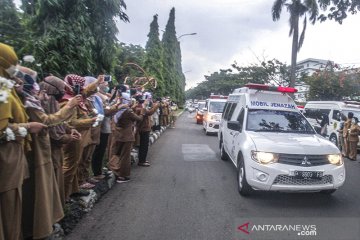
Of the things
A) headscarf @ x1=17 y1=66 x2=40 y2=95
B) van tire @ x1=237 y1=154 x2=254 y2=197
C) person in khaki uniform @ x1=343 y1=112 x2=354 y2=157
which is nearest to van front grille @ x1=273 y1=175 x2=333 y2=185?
van tire @ x1=237 y1=154 x2=254 y2=197

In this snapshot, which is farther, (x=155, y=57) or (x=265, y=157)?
(x=155, y=57)

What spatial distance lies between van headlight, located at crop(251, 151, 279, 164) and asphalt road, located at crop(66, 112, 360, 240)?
740 millimetres

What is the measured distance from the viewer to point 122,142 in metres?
7.32

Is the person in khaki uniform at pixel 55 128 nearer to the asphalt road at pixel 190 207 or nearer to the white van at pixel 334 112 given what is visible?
the asphalt road at pixel 190 207

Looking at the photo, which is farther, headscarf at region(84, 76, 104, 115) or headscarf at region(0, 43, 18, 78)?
headscarf at region(84, 76, 104, 115)

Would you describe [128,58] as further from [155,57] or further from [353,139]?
[155,57]

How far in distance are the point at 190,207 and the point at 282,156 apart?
1758 millimetres

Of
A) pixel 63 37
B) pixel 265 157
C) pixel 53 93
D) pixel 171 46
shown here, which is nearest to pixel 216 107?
pixel 265 157

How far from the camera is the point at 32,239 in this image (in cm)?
387

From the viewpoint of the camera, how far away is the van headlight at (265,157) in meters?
5.89

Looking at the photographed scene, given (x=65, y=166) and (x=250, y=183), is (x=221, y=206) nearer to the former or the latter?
(x=250, y=183)

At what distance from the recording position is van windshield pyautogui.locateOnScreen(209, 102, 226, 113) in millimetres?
18234

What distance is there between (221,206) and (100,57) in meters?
4.18

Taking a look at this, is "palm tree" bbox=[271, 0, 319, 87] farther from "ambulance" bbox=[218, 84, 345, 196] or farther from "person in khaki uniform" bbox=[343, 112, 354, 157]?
"ambulance" bbox=[218, 84, 345, 196]
